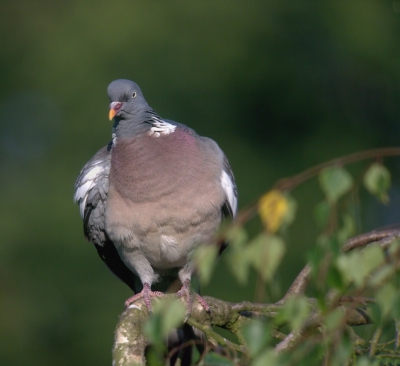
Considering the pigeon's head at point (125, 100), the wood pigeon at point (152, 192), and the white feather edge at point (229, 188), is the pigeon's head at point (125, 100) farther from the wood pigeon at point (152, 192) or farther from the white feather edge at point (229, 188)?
the white feather edge at point (229, 188)

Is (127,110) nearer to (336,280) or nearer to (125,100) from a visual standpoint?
(125,100)

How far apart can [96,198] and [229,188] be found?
0.69 meters

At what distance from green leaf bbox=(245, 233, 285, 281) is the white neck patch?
241cm

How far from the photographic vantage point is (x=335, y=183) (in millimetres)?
1396

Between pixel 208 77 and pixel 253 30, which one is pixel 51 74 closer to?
pixel 208 77

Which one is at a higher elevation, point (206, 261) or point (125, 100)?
point (125, 100)

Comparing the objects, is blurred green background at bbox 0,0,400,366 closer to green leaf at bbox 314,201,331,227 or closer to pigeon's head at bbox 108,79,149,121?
pigeon's head at bbox 108,79,149,121

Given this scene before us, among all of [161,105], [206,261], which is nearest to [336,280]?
[206,261]

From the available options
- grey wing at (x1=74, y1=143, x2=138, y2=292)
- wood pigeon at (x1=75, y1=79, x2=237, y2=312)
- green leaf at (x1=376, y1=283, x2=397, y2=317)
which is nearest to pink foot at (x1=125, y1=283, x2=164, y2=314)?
wood pigeon at (x1=75, y1=79, x2=237, y2=312)

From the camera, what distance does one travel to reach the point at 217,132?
11086 mm

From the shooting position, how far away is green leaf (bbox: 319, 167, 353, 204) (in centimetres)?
138

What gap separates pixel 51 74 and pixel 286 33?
12.5 ft

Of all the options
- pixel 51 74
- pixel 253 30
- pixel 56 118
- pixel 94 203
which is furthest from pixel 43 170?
pixel 94 203

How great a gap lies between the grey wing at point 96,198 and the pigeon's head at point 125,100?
25 centimetres
